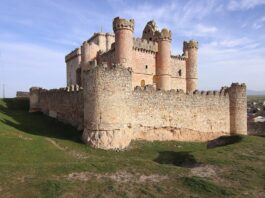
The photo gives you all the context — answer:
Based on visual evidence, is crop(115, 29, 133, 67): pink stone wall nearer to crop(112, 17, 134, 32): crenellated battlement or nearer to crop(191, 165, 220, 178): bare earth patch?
crop(112, 17, 134, 32): crenellated battlement

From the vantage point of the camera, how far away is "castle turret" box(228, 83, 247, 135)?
32.0m

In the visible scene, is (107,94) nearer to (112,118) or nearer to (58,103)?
(112,118)

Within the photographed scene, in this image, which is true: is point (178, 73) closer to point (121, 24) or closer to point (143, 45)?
point (143, 45)

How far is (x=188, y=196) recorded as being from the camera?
41.8ft

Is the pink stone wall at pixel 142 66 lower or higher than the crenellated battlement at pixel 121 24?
lower

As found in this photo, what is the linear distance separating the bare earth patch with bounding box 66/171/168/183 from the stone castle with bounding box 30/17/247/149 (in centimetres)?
713

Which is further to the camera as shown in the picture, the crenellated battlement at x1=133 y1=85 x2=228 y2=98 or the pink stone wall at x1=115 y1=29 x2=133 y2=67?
the pink stone wall at x1=115 y1=29 x2=133 y2=67

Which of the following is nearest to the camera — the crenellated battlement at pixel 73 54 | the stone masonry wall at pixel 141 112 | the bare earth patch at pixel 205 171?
the bare earth patch at pixel 205 171

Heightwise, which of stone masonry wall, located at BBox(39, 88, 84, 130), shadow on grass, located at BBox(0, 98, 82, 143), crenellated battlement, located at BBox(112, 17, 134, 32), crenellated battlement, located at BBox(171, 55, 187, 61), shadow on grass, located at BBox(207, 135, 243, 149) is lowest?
shadow on grass, located at BBox(207, 135, 243, 149)

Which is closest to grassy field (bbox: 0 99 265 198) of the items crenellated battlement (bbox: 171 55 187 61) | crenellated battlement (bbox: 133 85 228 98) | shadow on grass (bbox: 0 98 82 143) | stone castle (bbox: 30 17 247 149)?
shadow on grass (bbox: 0 98 82 143)

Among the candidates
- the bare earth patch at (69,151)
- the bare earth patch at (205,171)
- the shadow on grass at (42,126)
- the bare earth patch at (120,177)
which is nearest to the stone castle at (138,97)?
the shadow on grass at (42,126)

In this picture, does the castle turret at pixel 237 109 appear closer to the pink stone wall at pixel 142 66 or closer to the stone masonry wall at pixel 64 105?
the pink stone wall at pixel 142 66

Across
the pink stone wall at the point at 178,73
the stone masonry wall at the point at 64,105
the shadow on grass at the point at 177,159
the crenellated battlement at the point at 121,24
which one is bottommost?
the shadow on grass at the point at 177,159

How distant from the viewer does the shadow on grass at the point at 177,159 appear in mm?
17583
